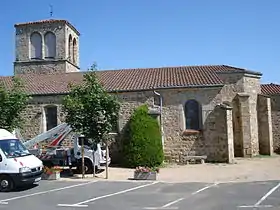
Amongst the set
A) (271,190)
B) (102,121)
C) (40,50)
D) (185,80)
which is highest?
(40,50)

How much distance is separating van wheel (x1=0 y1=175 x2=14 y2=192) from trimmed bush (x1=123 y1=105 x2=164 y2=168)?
29.4 feet

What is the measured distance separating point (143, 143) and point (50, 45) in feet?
59.6

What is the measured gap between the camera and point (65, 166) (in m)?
19.5

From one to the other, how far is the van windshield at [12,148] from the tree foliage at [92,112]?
3.39 meters

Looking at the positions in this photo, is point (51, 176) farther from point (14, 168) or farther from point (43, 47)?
point (43, 47)

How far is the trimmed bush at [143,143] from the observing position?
69.9 ft

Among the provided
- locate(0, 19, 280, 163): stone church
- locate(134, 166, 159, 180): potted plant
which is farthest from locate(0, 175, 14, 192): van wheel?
locate(0, 19, 280, 163): stone church

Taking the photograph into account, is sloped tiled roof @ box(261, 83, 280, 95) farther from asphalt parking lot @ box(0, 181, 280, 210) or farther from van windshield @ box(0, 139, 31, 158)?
van windshield @ box(0, 139, 31, 158)

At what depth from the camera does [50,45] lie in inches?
1401

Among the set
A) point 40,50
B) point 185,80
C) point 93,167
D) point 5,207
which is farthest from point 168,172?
point 40,50

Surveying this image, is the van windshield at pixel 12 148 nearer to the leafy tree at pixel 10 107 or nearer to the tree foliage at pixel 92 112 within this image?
the tree foliage at pixel 92 112

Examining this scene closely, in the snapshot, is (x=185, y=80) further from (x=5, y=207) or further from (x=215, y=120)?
(x=5, y=207)

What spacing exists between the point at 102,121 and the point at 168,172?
4431mm

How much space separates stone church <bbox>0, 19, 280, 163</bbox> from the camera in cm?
2286
